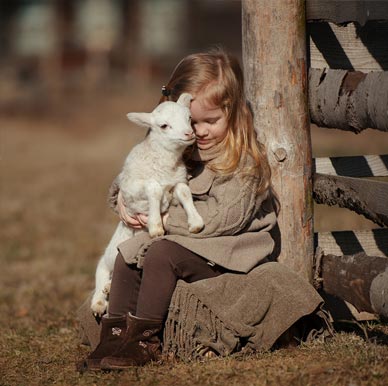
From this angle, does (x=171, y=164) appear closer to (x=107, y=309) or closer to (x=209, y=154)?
(x=209, y=154)

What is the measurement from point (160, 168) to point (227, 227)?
0.44 m

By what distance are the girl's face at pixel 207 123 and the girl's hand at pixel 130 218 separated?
17.8 inches

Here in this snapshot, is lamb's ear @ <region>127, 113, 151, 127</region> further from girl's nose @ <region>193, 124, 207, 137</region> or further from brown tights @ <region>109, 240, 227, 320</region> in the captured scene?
brown tights @ <region>109, 240, 227, 320</region>

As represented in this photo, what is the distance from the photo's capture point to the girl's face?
4219mm

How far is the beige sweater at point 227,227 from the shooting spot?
4008mm

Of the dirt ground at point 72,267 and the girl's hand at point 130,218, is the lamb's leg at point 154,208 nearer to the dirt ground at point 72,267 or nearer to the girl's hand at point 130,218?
the girl's hand at point 130,218

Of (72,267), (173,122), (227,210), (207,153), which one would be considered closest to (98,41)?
(72,267)

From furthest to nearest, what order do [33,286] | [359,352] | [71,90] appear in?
[71,90], [33,286], [359,352]

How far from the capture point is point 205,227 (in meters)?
4.04

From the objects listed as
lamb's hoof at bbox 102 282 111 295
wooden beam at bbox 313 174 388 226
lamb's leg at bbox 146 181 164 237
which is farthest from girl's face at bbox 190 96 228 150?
lamb's hoof at bbox 102 282 111 295

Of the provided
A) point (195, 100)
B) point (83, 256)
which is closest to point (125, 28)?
point (83, 256)

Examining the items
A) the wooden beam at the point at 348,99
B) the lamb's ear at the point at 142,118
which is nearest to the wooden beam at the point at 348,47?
the wooden beam at the point at 348,99

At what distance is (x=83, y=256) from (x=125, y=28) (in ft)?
78.8

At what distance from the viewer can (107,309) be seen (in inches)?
172
